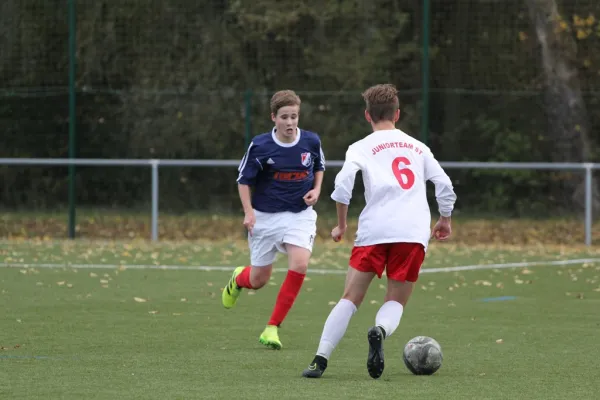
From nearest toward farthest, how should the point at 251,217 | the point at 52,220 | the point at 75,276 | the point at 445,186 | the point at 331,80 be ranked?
the point at 445,186 → the point at 251,217 → the point at 75,276 → the point at 52,220 → the point at 331,80

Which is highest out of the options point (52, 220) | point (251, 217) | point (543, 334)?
point (251, 217)

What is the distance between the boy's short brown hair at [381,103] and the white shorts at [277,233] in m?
2.05

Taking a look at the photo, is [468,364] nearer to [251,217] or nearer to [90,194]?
[251,217]

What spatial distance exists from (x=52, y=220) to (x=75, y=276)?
6.93 meters

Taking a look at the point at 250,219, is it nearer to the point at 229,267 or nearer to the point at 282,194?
the point at 282,194

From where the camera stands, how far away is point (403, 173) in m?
7.30

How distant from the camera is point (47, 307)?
35.8 feet

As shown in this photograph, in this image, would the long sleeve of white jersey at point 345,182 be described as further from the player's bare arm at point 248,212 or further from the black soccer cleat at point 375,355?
the player's bare arm at point 248,212

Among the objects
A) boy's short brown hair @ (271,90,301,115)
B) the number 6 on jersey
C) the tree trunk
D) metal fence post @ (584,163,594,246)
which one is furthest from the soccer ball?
the tree trunk

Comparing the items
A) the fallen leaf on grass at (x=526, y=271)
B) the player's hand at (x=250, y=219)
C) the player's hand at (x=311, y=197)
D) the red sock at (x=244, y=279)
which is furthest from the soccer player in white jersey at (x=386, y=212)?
the fallen leaf on grass at (x=526, y=271)

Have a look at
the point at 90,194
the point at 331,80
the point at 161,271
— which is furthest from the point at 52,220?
the point at 161,271

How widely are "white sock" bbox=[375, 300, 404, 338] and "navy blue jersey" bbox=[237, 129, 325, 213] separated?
7.06 feet

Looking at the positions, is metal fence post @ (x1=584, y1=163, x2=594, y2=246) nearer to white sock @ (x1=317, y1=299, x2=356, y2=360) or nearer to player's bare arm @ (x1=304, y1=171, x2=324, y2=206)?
player's bare arm @ (x1=304, y1=171, x2=324, y2=206)

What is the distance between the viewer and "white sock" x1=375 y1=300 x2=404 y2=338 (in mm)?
7246
